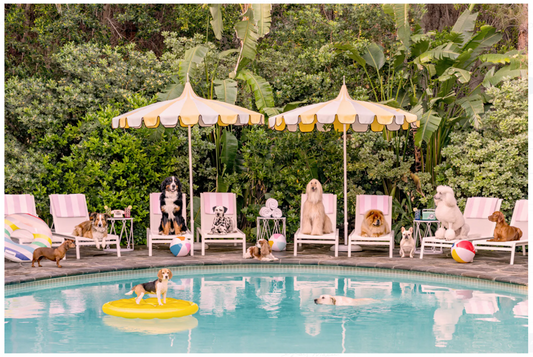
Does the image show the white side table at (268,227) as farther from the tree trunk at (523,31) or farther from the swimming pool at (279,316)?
the tree trunk at (523,31)

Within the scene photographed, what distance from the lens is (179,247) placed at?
9500 mm

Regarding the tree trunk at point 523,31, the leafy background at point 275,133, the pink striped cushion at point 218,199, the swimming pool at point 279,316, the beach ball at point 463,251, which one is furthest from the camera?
the tree trunk at point 523,31

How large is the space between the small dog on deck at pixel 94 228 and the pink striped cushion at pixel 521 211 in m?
6.13

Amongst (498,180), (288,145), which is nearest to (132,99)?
(288,145)

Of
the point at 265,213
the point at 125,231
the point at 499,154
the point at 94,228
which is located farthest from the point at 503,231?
the point at 125,231

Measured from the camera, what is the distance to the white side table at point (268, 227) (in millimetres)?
10734

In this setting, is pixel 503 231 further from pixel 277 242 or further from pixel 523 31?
pixel 523 31

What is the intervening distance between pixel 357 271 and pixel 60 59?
650cm

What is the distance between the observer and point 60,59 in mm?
11328

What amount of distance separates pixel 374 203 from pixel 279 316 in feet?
13.8


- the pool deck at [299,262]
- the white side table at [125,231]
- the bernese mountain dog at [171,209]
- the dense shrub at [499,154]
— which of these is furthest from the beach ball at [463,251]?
the white side table at [125,231]

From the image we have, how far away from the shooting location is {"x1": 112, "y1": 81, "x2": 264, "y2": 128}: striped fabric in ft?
29.7

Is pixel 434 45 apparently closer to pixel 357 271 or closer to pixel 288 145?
pixel 288 145

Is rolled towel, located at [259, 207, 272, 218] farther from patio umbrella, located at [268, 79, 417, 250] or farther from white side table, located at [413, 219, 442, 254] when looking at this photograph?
white side table, located at [413, 219, 442, 254]
